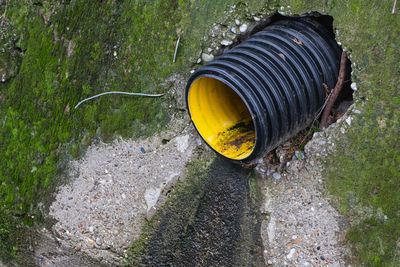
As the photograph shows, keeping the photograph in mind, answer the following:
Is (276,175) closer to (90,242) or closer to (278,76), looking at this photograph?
(278,76)

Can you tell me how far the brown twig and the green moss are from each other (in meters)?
0.09

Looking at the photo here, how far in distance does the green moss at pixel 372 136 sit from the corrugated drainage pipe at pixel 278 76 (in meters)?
0.16

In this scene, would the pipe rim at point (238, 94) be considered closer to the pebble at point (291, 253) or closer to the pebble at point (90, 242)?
the pebble at point (291, 253)

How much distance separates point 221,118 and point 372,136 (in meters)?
1.11

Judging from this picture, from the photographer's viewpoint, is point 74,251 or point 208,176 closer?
point 208,176

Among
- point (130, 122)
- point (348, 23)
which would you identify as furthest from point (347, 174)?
point (130, 122)

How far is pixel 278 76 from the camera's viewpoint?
8.08 feet

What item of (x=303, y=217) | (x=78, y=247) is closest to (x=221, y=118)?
(x=303, y=217)

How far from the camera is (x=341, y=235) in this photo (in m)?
2.60

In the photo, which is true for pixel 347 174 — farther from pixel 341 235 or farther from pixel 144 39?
pixel 144 39

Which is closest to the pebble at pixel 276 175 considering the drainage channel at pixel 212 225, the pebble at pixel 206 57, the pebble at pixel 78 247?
the drainage channel at pixel 212 225

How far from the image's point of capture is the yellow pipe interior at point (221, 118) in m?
2.88

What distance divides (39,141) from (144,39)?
146cm

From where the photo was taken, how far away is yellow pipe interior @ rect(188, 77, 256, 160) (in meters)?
2.88
